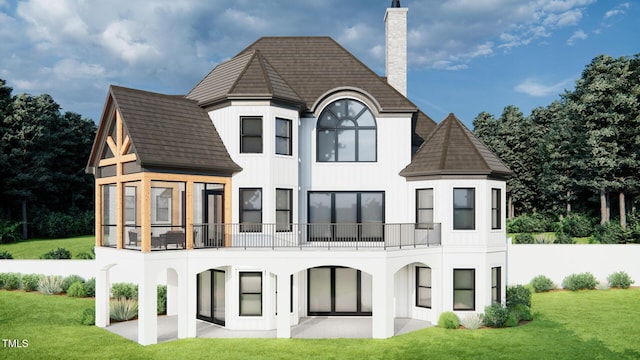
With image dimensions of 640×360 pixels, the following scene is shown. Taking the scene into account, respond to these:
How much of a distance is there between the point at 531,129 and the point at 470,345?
4544 centimetres

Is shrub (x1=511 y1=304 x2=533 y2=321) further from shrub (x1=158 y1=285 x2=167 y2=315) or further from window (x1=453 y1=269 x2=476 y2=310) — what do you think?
shrub (x1=158 y1=285 x2=167 y2=315)

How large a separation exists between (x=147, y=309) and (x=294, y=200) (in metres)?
7.24

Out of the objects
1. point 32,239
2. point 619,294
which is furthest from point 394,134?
point 32,239

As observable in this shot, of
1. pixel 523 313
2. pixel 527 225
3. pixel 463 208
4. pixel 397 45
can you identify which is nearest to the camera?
pixel 463 208

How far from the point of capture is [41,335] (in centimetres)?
1895

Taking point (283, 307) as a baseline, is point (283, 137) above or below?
above

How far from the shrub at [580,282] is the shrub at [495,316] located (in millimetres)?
10033

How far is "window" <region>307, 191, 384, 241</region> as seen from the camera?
22.5 m

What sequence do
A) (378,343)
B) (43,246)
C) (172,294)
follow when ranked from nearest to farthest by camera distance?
1. (378,343)
2. (172,294)
3. (43,246)

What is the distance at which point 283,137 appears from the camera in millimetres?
21109

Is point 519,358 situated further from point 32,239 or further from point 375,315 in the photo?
point 32,239

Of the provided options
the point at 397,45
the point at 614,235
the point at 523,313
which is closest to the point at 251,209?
the point at 397,45

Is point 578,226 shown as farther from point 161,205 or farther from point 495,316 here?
point 161,205

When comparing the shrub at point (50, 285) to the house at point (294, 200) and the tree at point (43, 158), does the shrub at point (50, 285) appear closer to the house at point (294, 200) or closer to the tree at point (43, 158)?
the house at point (294, 200)
